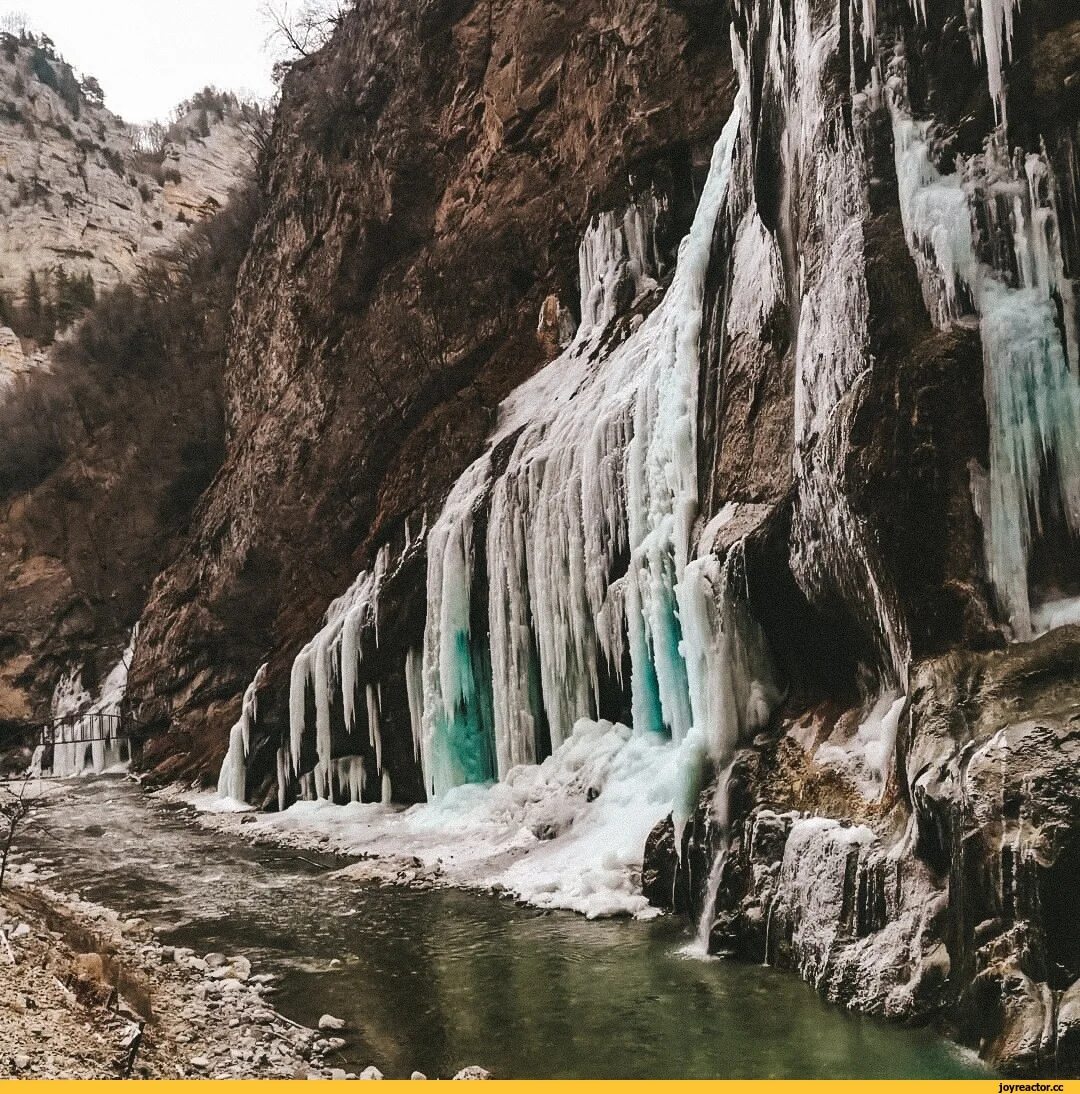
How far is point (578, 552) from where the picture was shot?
986 centimetres

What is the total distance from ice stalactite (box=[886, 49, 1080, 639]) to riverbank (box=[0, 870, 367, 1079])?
393 centimetres

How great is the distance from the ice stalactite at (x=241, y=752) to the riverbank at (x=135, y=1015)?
8940mm

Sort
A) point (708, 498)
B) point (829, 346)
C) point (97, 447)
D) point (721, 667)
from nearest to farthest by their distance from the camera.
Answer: point (829, 346), point (721, 667), point (708, 498), point (97, 447)

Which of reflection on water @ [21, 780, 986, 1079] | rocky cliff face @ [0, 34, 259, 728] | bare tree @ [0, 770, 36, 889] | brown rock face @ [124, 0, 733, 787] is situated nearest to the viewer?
reflection on water @ [21, 780, 986, 1079]

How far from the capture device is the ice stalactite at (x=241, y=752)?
611 inches

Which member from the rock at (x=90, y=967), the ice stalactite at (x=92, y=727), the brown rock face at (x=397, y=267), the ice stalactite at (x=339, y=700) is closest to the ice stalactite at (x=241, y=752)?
the brown rock face at (x=397, y=267)

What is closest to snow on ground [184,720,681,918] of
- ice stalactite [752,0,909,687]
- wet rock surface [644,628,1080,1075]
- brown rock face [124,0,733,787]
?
wet rock surface [644,628,1080,1075]

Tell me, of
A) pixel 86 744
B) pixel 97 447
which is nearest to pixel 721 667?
pixel 86 744

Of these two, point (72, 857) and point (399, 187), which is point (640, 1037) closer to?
point (72, 857)

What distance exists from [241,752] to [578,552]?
8.25 metres

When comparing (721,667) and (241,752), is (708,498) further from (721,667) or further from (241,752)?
(241,752)

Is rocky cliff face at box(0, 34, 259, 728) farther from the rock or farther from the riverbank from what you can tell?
the rock

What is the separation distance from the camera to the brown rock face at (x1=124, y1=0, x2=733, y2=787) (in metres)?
14.0

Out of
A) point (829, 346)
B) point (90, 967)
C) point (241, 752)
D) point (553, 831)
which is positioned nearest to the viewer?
point (90, 967)
